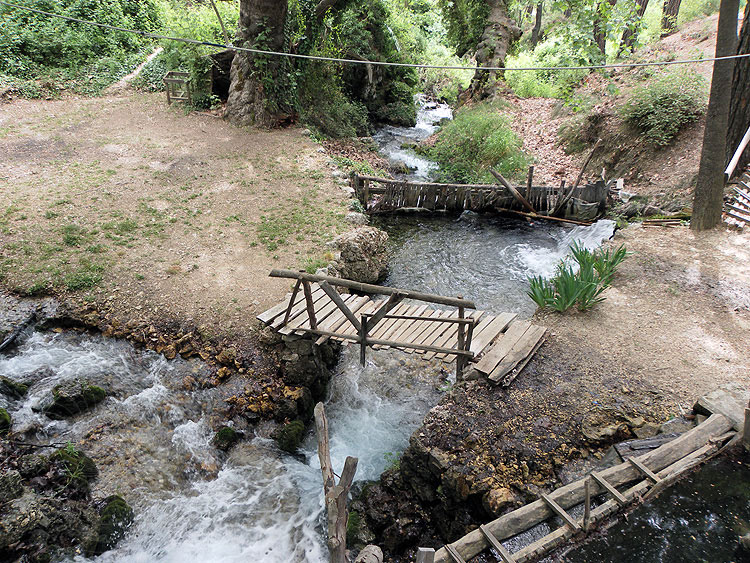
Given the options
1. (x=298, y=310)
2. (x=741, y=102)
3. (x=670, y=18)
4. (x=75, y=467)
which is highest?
(x=670, y=18)

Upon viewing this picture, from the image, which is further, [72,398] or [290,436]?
[290,436]

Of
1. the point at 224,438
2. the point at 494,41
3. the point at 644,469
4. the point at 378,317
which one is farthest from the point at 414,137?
the point at 644,469

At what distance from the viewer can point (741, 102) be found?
9.53 m

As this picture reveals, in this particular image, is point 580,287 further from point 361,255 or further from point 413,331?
point 361,255

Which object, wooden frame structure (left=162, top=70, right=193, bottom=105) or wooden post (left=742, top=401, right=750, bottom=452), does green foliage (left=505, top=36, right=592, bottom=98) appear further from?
wooden post (left=742, top=401, right=750, bottom=452)

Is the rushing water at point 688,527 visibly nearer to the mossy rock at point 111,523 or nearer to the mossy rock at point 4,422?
the mossy rock at point 111,523

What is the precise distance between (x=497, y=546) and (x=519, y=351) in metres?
2.56

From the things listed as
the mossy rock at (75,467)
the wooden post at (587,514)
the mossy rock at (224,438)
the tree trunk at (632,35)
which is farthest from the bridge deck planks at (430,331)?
the tree trunk at (632,35)

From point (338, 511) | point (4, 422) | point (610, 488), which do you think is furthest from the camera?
point (4, 422)

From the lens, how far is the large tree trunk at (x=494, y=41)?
19.3 meters

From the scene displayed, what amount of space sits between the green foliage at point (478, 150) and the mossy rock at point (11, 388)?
40.5ft

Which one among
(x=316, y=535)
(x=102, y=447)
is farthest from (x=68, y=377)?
(x=316, y=535)

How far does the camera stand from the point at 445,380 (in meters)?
6.90

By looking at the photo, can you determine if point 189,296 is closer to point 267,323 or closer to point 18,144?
point 267,323
